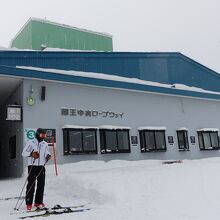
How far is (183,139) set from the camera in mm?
15828

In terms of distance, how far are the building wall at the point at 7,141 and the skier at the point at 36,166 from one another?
17.5 ft

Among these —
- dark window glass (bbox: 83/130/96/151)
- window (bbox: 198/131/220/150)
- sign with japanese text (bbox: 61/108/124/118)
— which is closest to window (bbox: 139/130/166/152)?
sign with japanese text (bbox: 61/108/124/118)

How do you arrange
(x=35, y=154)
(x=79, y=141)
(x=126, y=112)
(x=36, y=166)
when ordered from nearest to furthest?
1. (x=35, y=154)
2. (x=36, y=166)
3. (x=79, y=141)
4. (x=126, y=112)

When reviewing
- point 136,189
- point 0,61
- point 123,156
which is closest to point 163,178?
point 136,189

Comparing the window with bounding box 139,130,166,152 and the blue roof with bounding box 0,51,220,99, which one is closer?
the blue roof with bounding box 0,51,220,99

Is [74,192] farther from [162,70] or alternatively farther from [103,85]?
[162,70]

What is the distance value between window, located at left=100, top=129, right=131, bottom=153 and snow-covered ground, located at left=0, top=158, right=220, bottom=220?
4.28m

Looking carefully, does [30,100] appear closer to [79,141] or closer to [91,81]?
[79,141]

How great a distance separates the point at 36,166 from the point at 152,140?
355 inches

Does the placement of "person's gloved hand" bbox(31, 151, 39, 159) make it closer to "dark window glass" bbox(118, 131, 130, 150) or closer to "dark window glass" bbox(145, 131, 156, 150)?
"dark window glass" bbox(118, 131, 130, 150)

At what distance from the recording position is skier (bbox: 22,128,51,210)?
19.8ft

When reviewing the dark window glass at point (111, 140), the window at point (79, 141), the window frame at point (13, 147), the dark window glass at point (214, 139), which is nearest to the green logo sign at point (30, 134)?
the window at point (79, 141)

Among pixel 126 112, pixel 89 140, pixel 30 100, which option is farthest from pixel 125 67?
pixel 30 100

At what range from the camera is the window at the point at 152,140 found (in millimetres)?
14180
